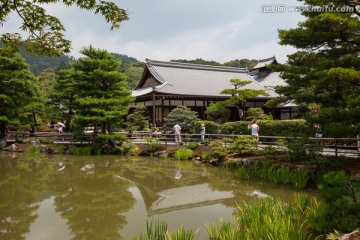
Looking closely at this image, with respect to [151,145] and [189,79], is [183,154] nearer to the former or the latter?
[151,145]

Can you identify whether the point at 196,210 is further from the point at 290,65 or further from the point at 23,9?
the point at 290,65

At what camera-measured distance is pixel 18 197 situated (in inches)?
341

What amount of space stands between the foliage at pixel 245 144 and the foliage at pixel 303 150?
2.70 metres

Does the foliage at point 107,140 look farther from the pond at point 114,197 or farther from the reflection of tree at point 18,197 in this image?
the reflection of tree at point 18,197

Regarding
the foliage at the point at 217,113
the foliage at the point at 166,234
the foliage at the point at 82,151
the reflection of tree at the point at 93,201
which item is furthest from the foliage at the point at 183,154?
the foliage at the point at 166,234

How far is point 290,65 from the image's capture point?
11000mm

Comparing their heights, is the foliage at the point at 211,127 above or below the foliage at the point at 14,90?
below

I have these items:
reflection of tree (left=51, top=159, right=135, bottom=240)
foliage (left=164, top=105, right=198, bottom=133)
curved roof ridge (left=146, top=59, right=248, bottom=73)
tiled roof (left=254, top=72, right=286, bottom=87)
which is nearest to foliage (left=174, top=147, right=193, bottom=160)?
reflection of tree (left=51, top=159, right=135, bottom=240)

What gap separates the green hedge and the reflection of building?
7.16 m

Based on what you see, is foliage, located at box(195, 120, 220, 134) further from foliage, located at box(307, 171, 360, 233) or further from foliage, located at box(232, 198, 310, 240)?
foliage, located at box(307, 171, 360, 233)

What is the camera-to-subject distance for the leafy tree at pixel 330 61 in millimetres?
7211

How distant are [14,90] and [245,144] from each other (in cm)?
1679

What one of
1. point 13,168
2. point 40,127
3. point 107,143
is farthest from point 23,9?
point 40,127

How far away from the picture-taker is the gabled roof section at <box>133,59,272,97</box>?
2608cm
